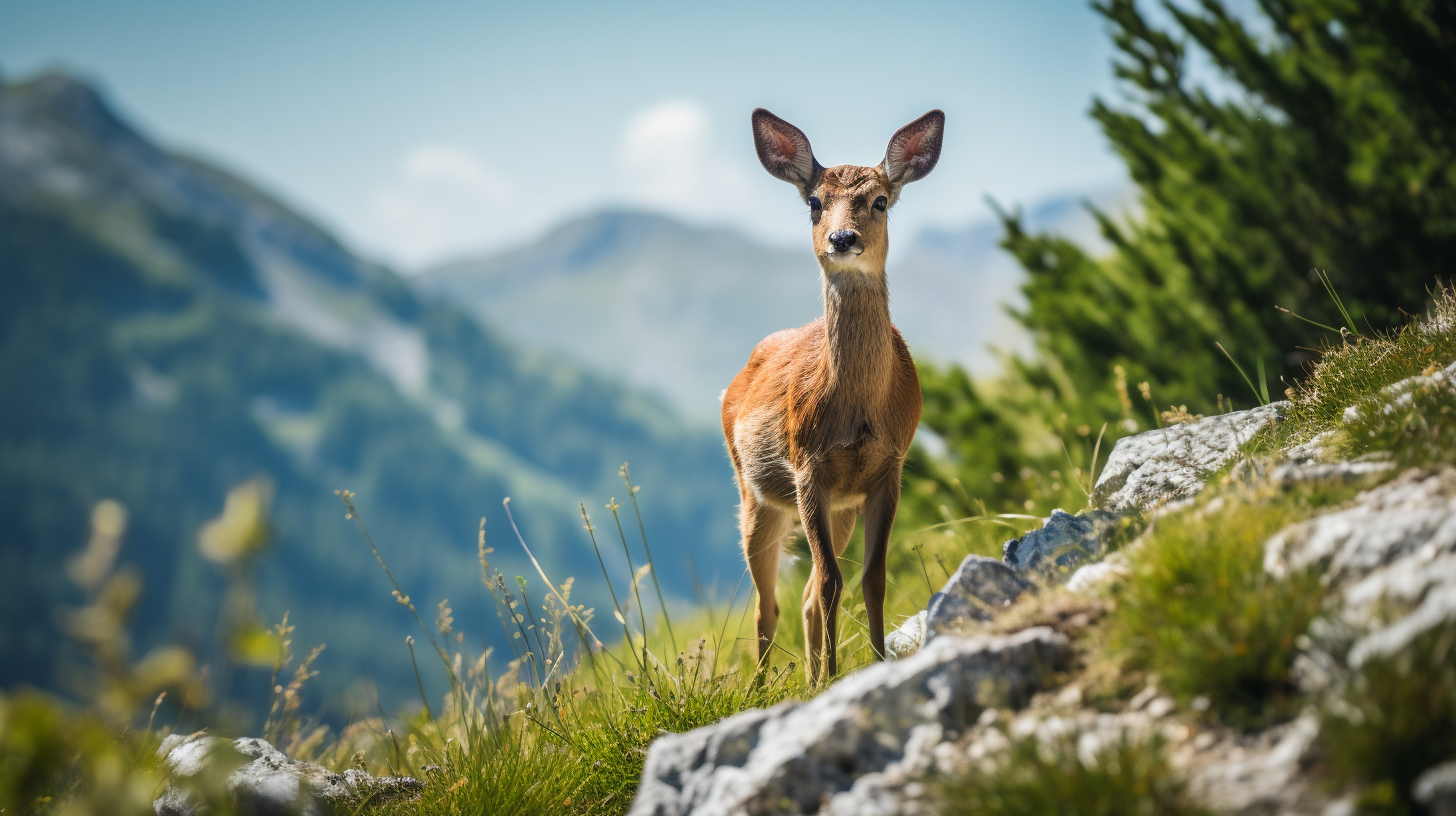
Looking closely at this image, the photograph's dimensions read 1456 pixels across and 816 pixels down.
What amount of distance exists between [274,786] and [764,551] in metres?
2.71

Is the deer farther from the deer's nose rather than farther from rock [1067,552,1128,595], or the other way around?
rock [1067,552,1128,595]

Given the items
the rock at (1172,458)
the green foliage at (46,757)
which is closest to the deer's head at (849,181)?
the rock at (1172,458)

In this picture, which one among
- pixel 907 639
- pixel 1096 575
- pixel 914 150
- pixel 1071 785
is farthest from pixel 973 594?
pixel 914 150

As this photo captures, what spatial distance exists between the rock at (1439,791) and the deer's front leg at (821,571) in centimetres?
246

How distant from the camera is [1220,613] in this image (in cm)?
248

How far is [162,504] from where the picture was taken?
178875 mm

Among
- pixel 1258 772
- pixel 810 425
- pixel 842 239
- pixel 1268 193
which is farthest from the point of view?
pixel 1268 193

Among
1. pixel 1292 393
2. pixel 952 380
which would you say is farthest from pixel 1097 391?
pixel 1292 393

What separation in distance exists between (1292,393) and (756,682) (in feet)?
9.37

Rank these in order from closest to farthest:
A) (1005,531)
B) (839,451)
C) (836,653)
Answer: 1. (836,653)
2. (839,451)
3. (1005,531)

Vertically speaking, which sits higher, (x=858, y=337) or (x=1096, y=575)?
(x=858, y=337)

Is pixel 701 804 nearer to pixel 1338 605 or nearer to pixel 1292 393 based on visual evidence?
pixel 1338 605

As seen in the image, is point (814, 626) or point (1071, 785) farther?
point (814, 626)

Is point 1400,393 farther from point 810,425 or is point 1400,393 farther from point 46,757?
point 46,757
